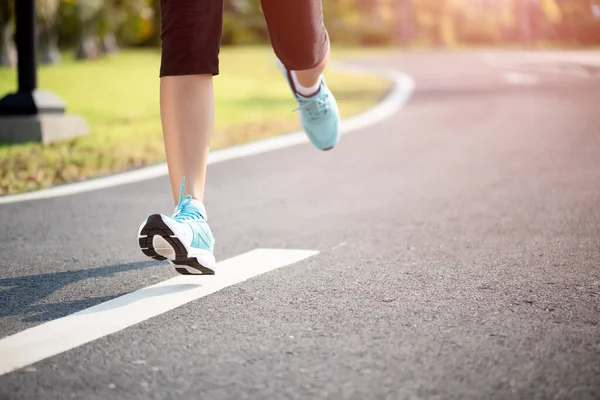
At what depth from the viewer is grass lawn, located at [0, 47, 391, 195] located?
21.7ft

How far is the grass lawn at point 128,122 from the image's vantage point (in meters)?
6.62

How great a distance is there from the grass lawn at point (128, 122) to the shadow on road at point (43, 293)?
7.68 feet

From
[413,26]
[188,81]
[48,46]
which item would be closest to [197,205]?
[188,81]

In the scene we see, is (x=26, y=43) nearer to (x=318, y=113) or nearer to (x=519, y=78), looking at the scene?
(x=318, y=113)

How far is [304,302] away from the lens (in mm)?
3002

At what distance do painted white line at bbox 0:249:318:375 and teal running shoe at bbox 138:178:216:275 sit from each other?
8 centimetres

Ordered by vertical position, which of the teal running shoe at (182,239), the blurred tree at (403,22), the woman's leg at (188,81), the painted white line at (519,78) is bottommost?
the blurred tree at (403,22)

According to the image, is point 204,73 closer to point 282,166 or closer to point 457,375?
point 457,375

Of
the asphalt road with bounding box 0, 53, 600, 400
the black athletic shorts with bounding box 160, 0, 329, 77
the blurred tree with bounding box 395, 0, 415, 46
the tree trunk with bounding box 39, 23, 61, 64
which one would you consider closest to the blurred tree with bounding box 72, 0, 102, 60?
the tree trunk with bounding box 39, 23, 61, 64

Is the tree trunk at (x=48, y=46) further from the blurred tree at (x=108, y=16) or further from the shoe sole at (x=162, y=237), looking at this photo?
the shoe sole at (x=162, y=237)

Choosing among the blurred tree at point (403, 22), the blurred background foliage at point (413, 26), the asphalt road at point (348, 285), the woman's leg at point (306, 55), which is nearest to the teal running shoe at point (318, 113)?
the woman's leg at point (306, 55)

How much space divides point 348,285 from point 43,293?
977mm

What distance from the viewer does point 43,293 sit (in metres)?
3.17

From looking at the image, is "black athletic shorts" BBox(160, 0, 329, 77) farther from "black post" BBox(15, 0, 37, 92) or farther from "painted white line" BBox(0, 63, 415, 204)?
"black post" BBox(15, 0, 37, 92)
